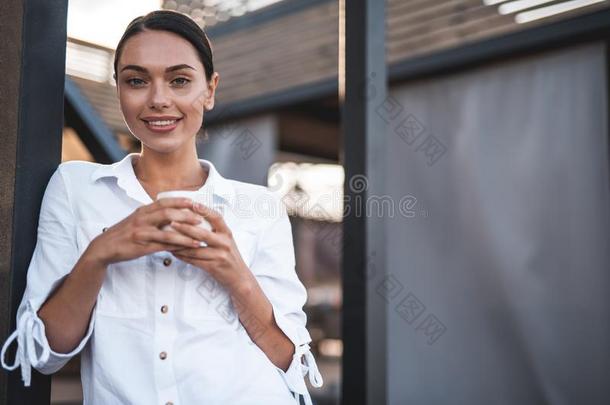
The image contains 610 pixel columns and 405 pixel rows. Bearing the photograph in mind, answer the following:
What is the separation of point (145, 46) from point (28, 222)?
1.60 ft

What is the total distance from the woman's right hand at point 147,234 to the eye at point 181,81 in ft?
1.23

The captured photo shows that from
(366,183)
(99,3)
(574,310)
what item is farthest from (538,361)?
(99,3)

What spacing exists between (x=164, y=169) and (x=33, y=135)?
1.04ft

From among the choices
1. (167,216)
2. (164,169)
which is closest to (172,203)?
(167,216)

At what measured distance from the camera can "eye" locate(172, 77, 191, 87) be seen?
1.42 metres

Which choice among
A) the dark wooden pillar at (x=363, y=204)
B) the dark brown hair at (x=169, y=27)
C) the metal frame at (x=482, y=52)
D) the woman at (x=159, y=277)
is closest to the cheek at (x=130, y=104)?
the woman at (x=159, y=277)

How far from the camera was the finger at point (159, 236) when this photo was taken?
117 centimetres

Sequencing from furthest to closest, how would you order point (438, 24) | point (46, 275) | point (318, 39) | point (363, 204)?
point (318, 39)
point (438, 24)
point (363, 204)
point (46, 275)

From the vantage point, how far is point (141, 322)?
1.34m

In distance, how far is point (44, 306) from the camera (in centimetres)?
124

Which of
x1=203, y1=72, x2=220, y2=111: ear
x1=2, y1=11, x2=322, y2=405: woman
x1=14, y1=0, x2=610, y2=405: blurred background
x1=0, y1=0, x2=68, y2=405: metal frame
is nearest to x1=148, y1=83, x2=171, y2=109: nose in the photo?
x1=2, y1=11, x2=322, y2=405: woman

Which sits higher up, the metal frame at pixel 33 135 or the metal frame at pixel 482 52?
the metal frame at pixel 482 52

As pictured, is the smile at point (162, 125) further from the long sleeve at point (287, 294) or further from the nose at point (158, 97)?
the long sleeve at point (287, 294)

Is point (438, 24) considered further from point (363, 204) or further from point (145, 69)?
point (145, 69)
